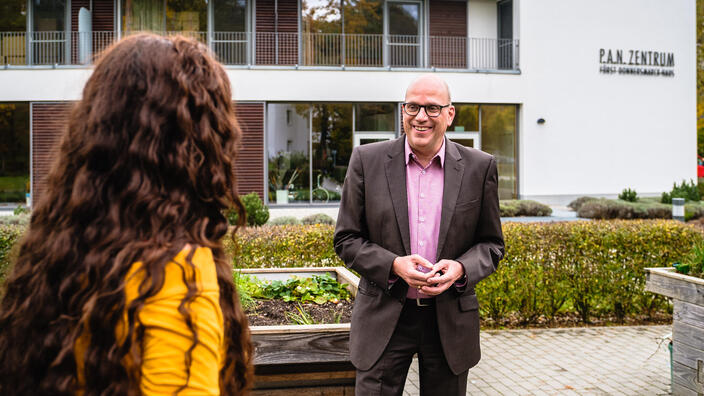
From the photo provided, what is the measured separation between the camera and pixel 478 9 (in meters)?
24.5

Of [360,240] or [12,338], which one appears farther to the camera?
[360,240]

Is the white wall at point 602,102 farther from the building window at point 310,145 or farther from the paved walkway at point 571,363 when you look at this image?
the paved walkway at point 571,363

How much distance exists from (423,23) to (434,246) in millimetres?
22379

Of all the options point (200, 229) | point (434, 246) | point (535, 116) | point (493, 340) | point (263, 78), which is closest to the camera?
point (200, 229)

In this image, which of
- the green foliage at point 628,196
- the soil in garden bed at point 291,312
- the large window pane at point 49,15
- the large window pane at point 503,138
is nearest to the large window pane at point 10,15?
the large window pane at point 49,15

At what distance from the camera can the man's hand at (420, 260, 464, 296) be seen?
2756 mm

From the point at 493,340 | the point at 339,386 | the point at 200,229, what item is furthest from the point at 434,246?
the point at 493,340

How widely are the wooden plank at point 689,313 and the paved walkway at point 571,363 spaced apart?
808 millimetres

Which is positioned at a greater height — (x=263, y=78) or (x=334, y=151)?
(x=263, y=78)

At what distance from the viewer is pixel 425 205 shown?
305 centimetres

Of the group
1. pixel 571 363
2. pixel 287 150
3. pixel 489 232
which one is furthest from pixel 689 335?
pixel 287 150

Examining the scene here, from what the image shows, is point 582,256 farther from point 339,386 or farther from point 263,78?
point 263,78

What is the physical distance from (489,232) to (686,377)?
2.54 meters

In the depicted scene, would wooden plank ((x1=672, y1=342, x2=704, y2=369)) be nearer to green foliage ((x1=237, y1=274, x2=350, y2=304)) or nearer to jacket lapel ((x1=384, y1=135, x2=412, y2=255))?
green foliage ((x1=237, y1=274, x2=350, y2=304))
